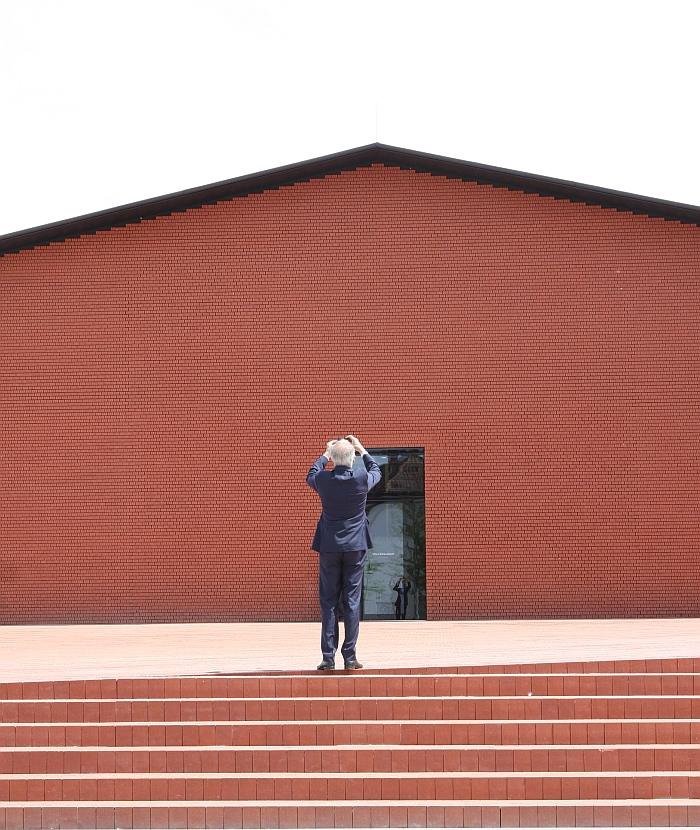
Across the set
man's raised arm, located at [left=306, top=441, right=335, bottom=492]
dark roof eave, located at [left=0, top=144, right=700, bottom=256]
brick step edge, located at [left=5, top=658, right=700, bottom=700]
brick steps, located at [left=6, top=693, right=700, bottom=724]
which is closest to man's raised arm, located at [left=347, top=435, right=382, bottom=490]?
man's raised arm, located at [left=306, top=441, right=335, bottom=492]

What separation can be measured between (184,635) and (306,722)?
18.9ft

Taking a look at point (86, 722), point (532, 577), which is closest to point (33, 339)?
point (532, 577)

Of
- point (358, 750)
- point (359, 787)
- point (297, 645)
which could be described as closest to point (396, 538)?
point (297, 645)

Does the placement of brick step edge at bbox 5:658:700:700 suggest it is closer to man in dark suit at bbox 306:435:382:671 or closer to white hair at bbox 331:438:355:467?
man in dark suit at bbox 306:435:382:671

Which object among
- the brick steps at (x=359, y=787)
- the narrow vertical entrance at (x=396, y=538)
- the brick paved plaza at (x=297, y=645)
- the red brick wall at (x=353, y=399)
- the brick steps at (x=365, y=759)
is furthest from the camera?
the narrow vertical entrance at (x=396, y=538)

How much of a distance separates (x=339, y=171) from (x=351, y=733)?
398 inches

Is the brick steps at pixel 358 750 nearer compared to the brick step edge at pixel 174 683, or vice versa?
the brick steps at pixel 358 750

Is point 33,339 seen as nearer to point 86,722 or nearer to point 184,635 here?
point 184,635

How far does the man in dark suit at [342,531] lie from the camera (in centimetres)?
873

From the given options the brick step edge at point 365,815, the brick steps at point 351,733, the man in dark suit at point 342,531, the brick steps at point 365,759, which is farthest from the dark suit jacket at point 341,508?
the brick step edge at point 365,815

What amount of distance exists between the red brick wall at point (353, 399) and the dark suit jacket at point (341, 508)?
7327 millimetres

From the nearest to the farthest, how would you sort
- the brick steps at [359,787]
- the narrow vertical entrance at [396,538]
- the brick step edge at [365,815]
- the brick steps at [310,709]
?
the brick step edge at [365,815]
the brick steps at [359,787]
the brick steps at [310,709]
the narrow vertical entrance at [396,538]

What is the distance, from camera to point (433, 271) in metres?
16.4

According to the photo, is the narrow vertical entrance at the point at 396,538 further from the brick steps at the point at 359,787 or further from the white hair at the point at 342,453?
the brick steps at the point at 359,787
